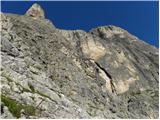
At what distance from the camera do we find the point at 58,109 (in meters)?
52.5

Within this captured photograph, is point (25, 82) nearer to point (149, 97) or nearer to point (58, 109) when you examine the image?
point (58, 109)

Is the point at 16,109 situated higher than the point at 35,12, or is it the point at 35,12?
the point at 35,12

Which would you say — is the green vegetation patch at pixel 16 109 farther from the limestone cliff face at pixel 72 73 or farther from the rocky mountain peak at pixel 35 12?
the rocky mountain peak at pixel 35 12

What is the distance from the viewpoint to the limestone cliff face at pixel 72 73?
53094 mm

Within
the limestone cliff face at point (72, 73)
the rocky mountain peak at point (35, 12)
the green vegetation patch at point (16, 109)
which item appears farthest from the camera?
the rocky mountain peak at point (35, 12)

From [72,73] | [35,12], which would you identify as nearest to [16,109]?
[72,73]

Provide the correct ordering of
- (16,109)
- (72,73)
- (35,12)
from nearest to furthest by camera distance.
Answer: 1. (16,109)
2. (72,73)
3. (35,12)

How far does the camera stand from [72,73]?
283 ft

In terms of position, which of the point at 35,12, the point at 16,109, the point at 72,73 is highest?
the point at 35,12

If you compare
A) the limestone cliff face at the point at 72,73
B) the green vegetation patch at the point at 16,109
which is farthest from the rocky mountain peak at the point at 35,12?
the green vegetation patch at the point at 16,109

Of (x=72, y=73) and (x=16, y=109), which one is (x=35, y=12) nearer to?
(x=72, y=73)

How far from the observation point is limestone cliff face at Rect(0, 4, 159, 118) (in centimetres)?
5309

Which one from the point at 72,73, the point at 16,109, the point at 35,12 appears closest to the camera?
the point at 16,109

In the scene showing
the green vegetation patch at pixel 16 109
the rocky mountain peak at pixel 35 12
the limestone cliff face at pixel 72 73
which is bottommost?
the green vegetation patch at pixel 16 109
